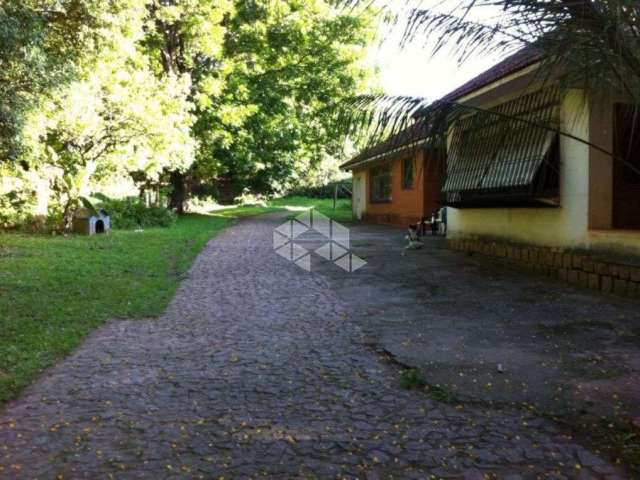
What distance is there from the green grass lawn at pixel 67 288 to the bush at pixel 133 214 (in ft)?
14.1

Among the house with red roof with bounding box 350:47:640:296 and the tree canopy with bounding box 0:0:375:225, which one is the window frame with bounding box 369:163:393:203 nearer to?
the tree canopy with bounding box 0:0:375:225

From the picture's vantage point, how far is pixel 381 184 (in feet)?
78.7

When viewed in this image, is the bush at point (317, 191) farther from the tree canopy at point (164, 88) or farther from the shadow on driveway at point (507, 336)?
the shadow on driveway at point (507, 336)

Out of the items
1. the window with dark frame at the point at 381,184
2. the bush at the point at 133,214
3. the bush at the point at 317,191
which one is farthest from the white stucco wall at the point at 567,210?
the bush at the point at 317,191

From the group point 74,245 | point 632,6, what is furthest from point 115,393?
point 74,245

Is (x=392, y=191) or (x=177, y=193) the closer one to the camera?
(x=392, y=191)

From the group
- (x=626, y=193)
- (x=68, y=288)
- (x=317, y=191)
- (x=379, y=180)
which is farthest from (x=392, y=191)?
(x=317, y=191)

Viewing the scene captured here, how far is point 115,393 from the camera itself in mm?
4250

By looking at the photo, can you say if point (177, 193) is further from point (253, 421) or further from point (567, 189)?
point (253, 421)

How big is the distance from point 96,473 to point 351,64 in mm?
24466

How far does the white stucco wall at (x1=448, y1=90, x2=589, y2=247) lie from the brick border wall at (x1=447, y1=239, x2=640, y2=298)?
188mm

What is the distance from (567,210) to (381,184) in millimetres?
14885

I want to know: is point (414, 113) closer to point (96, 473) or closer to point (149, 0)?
point (96, 473)

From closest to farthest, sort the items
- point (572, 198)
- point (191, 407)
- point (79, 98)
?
point (191, 407), point (572, 198), point (79, 98)
